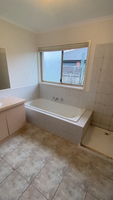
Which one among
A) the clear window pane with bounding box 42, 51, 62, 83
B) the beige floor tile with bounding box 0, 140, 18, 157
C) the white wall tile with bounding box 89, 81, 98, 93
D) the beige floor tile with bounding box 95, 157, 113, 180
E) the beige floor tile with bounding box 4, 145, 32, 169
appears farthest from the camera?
the clear window pane with bounding box 42, 51, 62, 83

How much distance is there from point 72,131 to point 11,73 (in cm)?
192

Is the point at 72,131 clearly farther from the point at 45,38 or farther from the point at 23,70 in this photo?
the point at 45,38

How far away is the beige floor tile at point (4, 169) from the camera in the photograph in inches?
47.4

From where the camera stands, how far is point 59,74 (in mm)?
2627

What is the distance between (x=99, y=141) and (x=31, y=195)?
145 cm

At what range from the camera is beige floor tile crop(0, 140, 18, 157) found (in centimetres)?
154

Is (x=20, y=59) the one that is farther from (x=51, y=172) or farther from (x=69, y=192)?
(x=69, y=192)

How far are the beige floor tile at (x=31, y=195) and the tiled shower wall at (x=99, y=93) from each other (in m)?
1.82

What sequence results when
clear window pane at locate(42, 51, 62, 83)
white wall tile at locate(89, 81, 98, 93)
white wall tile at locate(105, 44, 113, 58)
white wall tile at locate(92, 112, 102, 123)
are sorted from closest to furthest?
1. white wall tile at locate(105, 44, 113, 58)
2. white wall tile at locate(89, 81, 98, 93)
3. white wall tile at locate(92, 112, 102, 123)
4. clear window pane at locate(42, 51, 62, 83)

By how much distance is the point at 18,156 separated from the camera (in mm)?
1487

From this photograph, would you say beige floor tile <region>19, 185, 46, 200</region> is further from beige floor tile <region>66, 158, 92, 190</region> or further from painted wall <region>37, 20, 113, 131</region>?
painted wall <region>37, 20, 113, 131</region>

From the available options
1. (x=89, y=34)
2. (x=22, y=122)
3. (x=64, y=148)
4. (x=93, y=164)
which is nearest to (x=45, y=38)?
(x=89, y=34)

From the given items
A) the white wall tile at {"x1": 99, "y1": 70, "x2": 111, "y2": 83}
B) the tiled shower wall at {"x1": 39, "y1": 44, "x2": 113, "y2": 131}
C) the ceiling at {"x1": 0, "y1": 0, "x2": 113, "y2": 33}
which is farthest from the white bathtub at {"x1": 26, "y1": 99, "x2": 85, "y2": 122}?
the ceiling at {"x1": 0, "y1": 0, "x2": 113, "y2": 33}

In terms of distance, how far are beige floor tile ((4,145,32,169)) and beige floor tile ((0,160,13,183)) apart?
4 cm
